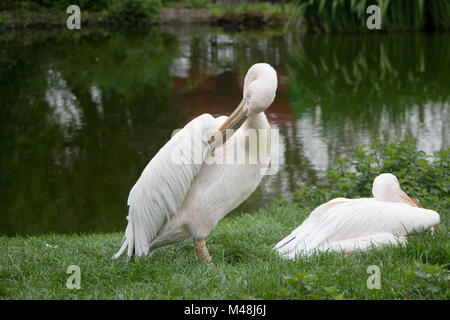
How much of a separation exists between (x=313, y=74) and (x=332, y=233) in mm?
11124

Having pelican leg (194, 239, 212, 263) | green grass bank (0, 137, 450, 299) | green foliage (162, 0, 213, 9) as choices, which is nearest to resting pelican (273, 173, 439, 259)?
green grass bank (0, 137, 450, 299)

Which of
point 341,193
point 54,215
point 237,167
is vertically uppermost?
point 237,167

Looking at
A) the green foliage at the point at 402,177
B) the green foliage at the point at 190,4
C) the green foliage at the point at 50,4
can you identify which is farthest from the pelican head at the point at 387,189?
the green foliage at the point at 190,4

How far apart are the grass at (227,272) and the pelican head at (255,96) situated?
0.84 m

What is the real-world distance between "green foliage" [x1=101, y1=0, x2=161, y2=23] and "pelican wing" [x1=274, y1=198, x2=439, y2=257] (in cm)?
2574

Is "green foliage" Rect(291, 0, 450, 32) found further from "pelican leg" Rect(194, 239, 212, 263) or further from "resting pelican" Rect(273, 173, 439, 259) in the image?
"pelican leg" Rect(194, 239, 212, 263)

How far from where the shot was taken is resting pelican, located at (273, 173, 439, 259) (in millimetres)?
3752

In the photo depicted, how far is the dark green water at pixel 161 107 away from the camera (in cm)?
720

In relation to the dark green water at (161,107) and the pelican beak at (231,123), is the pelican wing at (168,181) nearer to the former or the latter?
the pelican beak at (231,123)

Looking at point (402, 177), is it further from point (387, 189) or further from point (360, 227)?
point (360, 227)

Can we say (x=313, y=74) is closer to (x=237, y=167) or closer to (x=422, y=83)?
(x=422, y=83)
